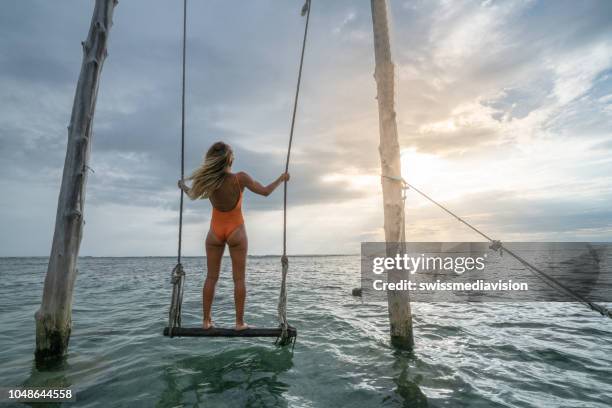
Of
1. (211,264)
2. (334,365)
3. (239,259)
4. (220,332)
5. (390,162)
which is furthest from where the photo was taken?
(390,162)

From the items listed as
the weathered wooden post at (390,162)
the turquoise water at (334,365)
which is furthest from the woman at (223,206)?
the weathered wooden post at (390,162)

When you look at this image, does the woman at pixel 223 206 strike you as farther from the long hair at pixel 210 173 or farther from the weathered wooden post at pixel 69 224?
the weathered wooden post at pixel 69 224

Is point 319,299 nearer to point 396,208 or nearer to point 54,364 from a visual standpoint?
point 396,208

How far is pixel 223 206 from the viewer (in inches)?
191

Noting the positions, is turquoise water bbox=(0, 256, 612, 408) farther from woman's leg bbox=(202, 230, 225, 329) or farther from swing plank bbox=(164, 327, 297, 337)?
woman's leg bbox=(202, 230, 225, 329)

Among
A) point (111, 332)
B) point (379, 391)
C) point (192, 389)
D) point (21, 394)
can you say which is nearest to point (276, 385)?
point (192, 389)

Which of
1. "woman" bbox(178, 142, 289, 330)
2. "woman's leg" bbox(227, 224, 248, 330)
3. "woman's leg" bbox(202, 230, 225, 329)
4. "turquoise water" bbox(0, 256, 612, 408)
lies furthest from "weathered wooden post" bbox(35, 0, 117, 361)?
"woman's leg" bbox(227, 224, 248, 330)

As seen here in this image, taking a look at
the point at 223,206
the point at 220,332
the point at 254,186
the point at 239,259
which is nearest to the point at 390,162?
the point at 254,186

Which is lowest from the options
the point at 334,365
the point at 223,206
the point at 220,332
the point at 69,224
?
the point at 334,365

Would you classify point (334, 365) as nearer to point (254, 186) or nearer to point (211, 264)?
point (211, 264)

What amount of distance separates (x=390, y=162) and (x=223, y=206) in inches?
136

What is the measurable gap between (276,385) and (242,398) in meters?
0.61

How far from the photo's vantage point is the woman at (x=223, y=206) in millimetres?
4688

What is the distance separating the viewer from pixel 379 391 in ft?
15.2
